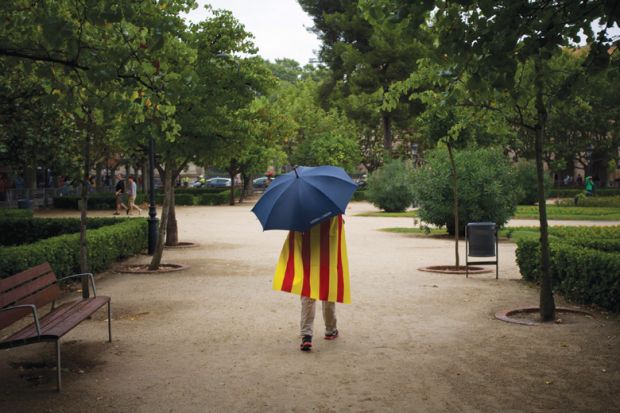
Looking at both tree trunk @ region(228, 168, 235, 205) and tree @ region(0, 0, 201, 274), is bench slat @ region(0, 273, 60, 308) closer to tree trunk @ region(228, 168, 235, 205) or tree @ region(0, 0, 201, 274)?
tree @ region(0, 0, 201, 274)

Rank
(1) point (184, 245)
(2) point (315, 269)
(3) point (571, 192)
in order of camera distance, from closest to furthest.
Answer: (2) point (315, 269)
(1) point (184, 245)
(3) point (571, 192)

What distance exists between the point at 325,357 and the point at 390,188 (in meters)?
30.2

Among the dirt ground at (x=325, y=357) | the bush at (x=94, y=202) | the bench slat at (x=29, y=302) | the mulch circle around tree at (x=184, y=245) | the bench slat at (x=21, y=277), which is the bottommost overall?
the dirt ground at (x=325, y=357)

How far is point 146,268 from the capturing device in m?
14.7

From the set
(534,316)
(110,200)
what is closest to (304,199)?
(534,316)

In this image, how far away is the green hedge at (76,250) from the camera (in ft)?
33.9

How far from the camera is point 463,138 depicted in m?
14.2

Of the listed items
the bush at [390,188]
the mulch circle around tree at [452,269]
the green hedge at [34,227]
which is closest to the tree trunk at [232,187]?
the bush at [390,188]

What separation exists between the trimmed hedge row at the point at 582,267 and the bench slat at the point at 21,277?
6.46m

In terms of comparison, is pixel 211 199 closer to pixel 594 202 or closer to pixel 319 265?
pixel 594 202

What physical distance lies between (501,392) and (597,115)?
52.9m

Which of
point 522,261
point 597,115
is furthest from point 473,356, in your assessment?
point 597,115

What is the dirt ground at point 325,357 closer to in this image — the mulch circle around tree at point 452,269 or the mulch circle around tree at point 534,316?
the mulch circle around tree at point 534,316

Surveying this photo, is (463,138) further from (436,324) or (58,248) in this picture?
(58,248)
